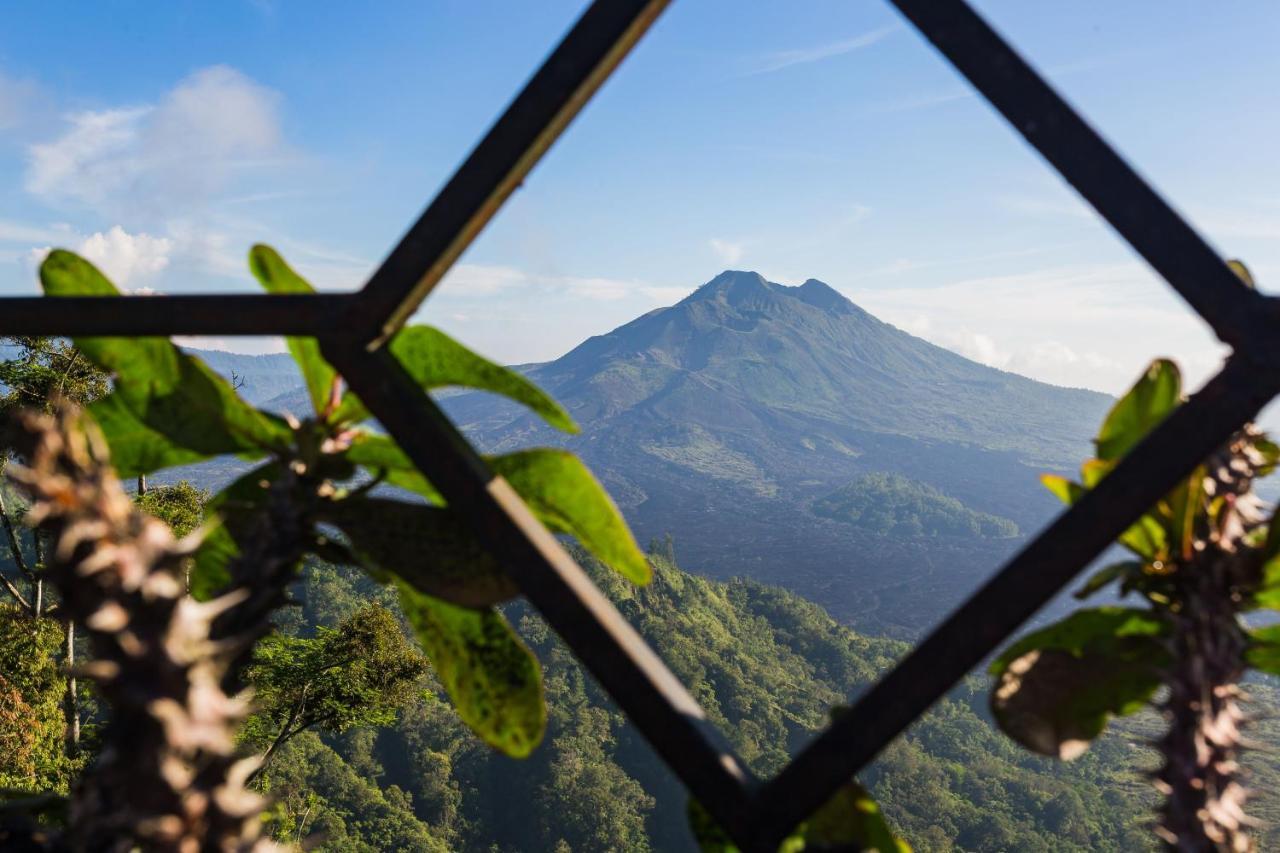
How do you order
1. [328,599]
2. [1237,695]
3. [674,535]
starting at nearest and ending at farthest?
[1237,695] < [328,599] < [674,535]

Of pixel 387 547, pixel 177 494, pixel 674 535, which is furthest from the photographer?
pixel 674 535

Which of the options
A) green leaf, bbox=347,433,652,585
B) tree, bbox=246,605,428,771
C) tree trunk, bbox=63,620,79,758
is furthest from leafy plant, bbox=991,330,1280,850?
tree trunk, bbox=63,620,79,758

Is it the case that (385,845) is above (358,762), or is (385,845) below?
below

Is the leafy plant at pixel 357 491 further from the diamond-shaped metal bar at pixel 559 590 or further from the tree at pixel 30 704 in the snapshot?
the tree at pixel 30 704

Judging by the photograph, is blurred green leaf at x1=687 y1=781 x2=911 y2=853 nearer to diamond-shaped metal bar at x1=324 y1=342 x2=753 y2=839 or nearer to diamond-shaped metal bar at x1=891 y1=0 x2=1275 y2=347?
diamond-shaped metal bar at x1=324 y1=342 x2=753 y2=839

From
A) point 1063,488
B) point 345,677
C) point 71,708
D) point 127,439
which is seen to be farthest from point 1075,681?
point 71,708

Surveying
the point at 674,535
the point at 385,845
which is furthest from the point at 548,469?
the point at 674,535

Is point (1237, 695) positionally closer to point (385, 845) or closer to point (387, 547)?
point (387, 547)
